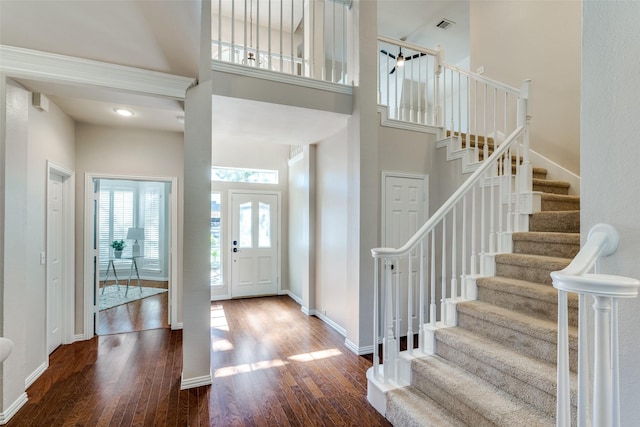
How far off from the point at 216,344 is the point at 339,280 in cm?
161

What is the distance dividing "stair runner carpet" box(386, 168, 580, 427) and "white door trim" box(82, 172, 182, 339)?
9.69 ft

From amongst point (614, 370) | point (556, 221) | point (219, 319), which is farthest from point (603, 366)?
point (219, 319)

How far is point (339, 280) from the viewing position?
12.7 feet

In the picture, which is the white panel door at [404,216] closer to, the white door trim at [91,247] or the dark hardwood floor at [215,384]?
the dark hardwood floor at [215,384]

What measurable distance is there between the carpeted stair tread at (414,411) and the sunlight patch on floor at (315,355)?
1.10 m

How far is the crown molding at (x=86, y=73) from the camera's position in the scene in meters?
2.12

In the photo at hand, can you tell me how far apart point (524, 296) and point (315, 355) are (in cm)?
202

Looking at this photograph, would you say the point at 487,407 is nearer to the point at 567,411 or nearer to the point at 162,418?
the point at 567,411

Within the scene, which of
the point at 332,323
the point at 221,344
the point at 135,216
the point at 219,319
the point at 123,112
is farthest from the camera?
the point at 135,216

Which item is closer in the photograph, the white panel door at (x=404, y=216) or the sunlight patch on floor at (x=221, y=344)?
the sunlight patch on floor at (x=221, y=344)

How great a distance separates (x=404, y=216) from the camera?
3689 mm

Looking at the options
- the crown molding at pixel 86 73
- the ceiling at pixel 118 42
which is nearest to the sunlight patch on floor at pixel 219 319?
the ceiling at pixel 118 42

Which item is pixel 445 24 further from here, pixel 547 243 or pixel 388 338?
pixel 388 338

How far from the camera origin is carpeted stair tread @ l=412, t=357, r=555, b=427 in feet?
5.22
